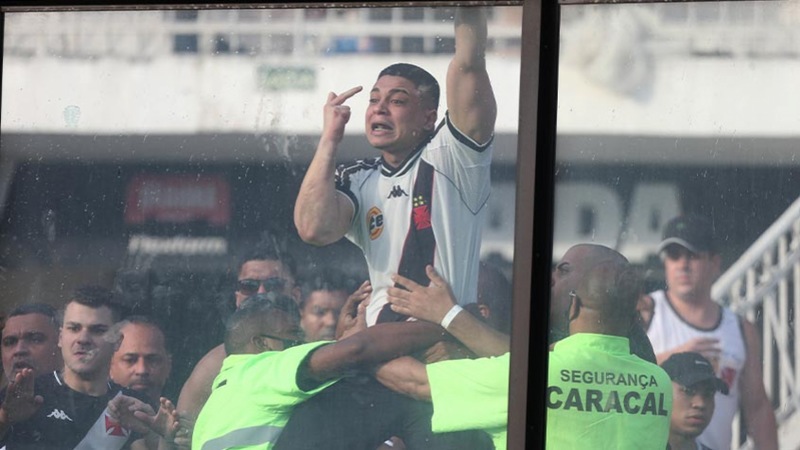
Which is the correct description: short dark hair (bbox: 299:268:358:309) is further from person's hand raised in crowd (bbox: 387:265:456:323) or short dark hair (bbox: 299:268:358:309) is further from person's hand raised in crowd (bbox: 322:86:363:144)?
person's hand raised in crowd (bbox: 322:86:363:144)

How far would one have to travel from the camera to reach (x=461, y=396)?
9.55 ft

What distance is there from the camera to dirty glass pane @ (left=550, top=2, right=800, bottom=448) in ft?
9.43

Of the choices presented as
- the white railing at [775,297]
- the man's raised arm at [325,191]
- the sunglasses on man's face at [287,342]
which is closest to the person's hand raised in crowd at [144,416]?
the sunglasses on man's face at [287,342]

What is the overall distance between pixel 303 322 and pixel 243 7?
0.89 metres

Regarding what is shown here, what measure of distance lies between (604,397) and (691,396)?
216 mm

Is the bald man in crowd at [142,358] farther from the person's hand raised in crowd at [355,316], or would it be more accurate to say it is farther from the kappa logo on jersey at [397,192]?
the kappa logo on jersey at [397,192]

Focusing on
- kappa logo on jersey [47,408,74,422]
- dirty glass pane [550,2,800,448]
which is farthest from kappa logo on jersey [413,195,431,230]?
kappa logo on jersey [47,408,74,422]

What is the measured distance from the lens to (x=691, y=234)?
289cm

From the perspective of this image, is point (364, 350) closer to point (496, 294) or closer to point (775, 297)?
point (496, 294)

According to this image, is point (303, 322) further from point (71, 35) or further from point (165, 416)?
point (71, 35)

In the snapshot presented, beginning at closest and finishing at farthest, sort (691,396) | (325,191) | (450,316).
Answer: (691,396)
(450,316)
(325,191)

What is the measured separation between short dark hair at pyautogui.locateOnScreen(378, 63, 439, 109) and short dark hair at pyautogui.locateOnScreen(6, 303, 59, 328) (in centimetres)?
110

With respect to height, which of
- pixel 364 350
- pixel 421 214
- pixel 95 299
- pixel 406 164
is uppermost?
pixel 406 164

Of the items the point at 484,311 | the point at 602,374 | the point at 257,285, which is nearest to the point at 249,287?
the point at 257,285
